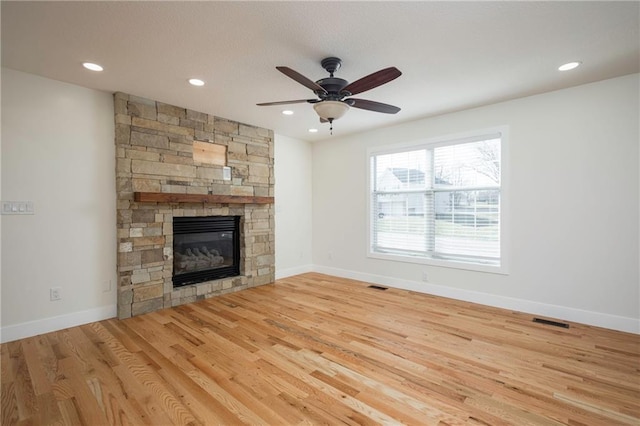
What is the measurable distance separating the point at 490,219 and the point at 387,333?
84.1 inches

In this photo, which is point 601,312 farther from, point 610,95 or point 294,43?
point 294,43

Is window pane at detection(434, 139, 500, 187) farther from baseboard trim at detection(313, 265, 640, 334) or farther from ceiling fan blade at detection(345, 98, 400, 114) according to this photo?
ceiling fan blade at detection(345, 98, 400, 114)

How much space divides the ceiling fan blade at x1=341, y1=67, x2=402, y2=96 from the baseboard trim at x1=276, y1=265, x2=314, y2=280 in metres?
3.71

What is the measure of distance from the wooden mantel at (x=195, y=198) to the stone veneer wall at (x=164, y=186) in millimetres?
141

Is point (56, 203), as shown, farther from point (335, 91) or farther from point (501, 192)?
point (501, 192)

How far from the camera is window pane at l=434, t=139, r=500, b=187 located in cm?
392

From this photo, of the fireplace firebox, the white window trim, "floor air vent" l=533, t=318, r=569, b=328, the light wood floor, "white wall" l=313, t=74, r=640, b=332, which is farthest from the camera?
the fireplace firebox

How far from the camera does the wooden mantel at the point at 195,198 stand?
139 inches

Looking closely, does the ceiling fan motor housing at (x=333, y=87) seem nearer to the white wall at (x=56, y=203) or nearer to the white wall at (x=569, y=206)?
the white wall at (x=569, y=206)

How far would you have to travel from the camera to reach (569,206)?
3359 mm

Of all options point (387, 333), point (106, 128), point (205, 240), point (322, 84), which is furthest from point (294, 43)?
point (205, 240)

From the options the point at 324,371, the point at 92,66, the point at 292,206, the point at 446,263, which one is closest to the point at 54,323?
the point at 92,66

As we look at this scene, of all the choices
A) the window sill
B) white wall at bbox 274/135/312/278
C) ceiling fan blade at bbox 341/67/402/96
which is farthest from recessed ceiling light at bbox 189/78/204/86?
the window sill

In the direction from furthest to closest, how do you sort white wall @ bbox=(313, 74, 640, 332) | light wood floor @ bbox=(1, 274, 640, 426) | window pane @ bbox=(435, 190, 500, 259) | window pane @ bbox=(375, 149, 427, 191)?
1. window pane @ bbox=(375, 149, 427, 191)
2. window pane @ bbox=(435, 190, 500, 259)
3. white wall @ bbox=(313, 74, 640, 332)
4. light wood floor @ bbox=(1, 274, 640, 426)
